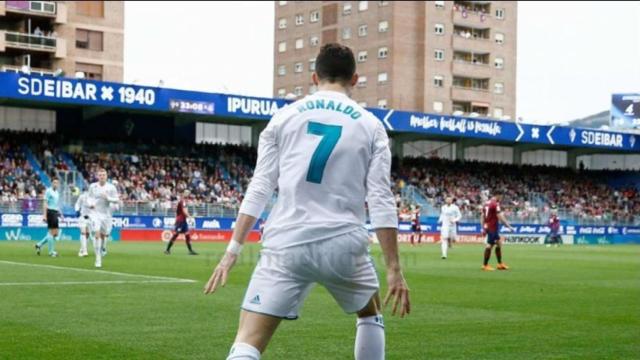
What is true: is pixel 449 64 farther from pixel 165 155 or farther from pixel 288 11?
A: pixel 165 155

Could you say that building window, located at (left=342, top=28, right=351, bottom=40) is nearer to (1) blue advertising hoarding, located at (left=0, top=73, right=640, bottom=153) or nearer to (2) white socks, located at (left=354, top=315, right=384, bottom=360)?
(1) blue advertising hoarding, located at (left=0, top=73, right=640, bottom=153)

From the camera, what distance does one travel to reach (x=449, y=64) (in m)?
97.3

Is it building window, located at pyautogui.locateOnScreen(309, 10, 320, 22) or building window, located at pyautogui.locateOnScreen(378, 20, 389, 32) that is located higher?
building window, located at pyautogui.locateOnScreen(309, 10, 320, 22)

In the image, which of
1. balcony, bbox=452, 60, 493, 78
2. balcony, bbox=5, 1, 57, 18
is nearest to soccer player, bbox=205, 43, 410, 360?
balcony, bbox=5, 1, 57, 18

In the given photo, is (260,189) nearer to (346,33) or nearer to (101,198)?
(101,198)

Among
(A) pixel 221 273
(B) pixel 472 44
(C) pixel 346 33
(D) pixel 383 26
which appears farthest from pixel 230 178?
(A) pixel 221 273

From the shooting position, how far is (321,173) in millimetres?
5617

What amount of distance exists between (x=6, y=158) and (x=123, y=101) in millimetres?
6843

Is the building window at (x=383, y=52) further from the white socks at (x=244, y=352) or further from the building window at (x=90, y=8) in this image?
the white socks at (x=244, y=352)

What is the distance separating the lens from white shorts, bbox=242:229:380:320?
218 inches

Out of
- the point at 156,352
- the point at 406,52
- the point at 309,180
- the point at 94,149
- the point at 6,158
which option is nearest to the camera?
the point at 309,180

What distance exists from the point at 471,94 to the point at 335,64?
94.3 m

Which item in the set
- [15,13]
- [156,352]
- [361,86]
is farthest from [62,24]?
[156,352]

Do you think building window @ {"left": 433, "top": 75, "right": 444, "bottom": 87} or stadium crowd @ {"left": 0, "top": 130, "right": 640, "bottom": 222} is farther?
building window @ {"left": 433, "top": 75, "right": 444, "bottom": 87}
